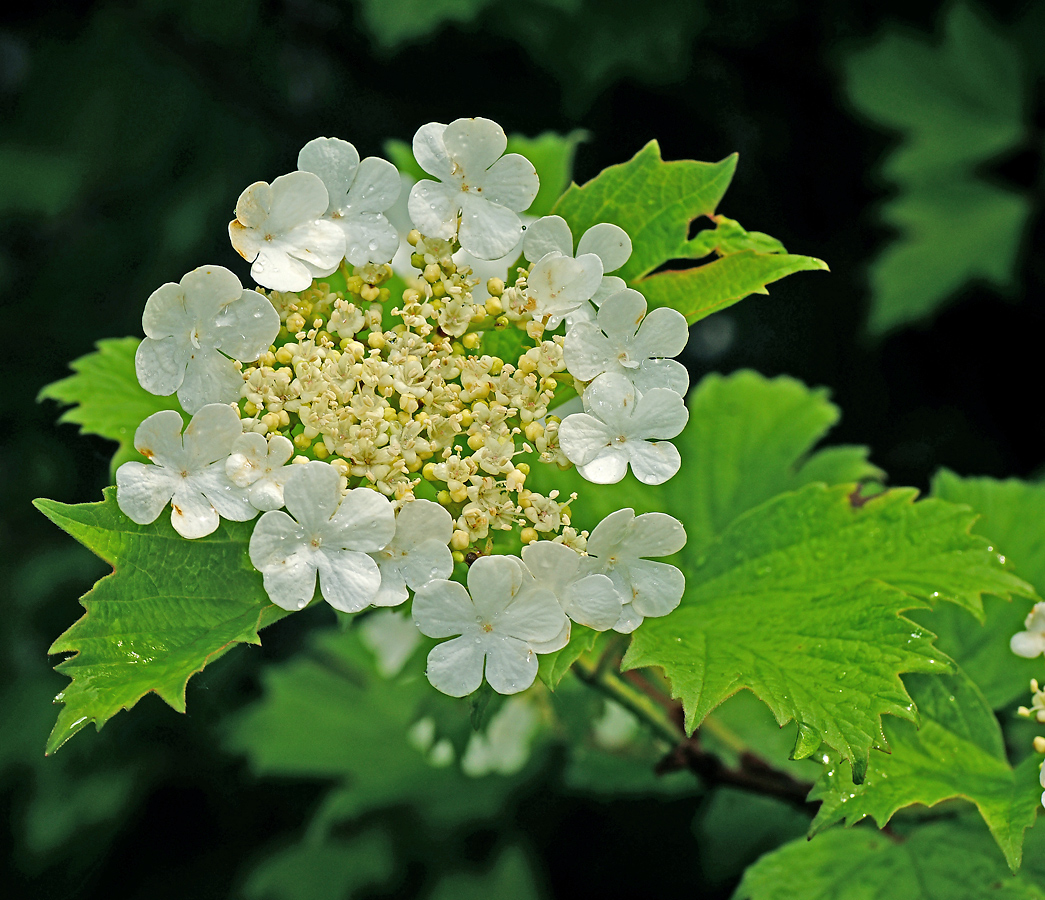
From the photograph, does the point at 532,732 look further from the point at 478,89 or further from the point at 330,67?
the point at 330,67

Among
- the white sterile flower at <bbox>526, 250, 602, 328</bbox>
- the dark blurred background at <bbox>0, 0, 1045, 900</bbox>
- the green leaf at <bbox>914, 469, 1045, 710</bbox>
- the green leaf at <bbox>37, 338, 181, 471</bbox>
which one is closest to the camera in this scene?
the white sterile flower at <bbox>526, 250, 602, 328</bbox>

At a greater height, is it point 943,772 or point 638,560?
point 638,560

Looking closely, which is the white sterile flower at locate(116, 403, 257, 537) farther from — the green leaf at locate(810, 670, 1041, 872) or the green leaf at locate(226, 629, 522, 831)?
the green leaf at locate(226, 629, 522, 831)

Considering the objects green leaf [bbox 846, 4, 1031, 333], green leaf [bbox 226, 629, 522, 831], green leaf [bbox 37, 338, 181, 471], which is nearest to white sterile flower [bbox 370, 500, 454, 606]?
green leaf [bbox 37, 338, 181, 471]

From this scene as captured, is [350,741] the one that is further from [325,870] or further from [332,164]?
[332,164]

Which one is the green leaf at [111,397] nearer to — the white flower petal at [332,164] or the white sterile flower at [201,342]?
the white sterile flower at [201,342]

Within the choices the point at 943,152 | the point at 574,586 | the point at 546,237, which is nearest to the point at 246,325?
the point at 546,237
